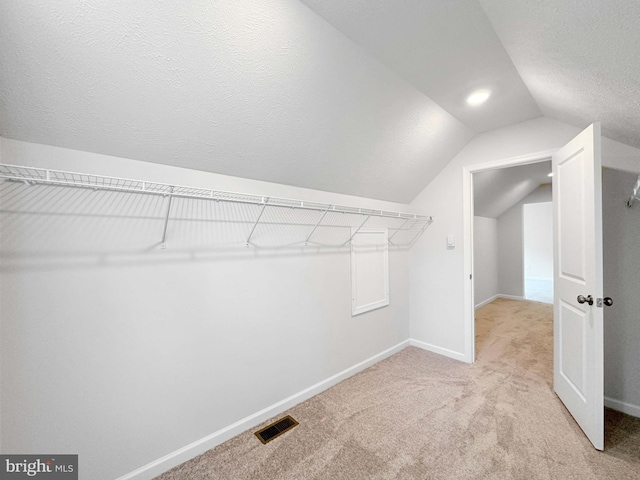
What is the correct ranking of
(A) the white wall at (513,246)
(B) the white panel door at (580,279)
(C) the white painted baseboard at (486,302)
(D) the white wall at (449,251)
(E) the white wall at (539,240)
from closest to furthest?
1. (B) the white panel door at (580,279)
2. (D) the white wall at (449,251)
3. (C) the white painted baseboard at (486,302)
4. (A) the white wall at (513,246)
5. (E) the white wall at (539,240)

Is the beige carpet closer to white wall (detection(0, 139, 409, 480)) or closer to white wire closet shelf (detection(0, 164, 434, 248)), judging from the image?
white wall (detection(0, 139, 409, 480))

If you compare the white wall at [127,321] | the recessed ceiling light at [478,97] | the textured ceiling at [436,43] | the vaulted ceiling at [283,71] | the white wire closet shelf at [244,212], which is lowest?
the white wall at [127,321]

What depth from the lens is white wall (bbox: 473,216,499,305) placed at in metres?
4.96

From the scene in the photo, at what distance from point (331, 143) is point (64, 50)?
1.40m

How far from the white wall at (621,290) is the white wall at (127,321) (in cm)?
245

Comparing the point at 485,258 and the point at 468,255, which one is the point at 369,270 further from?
the point at 485,258

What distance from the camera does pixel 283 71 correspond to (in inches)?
54.5

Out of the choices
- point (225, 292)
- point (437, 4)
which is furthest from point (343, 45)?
point (225, 292)

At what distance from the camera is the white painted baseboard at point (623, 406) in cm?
193

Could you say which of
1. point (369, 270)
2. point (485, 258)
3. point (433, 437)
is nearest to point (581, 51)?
point (369, 270)

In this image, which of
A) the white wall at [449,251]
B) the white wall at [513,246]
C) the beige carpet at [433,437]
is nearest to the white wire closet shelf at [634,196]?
the white wall at [449,251]

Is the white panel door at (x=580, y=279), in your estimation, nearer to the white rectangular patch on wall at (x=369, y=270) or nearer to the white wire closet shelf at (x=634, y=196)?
the white wire closet shelf at (x=634, y=196)

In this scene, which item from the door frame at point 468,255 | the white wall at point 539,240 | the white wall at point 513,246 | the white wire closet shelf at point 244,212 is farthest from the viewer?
the white wall at point 539,240

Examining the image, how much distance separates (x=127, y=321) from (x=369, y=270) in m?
2.05
